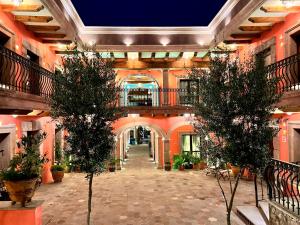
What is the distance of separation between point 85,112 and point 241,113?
413 cm

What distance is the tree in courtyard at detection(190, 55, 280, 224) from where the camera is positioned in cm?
702

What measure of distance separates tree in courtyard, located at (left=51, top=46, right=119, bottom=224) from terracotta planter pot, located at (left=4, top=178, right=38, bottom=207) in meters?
1.24

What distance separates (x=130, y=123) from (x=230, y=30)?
8601mm

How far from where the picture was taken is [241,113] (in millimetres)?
7141

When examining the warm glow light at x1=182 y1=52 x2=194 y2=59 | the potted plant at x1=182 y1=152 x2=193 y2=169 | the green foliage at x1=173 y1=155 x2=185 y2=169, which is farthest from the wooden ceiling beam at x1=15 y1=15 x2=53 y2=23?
the potted plant at x1=182 y1=152 x2=193 y2=169

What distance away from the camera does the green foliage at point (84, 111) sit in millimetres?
7398

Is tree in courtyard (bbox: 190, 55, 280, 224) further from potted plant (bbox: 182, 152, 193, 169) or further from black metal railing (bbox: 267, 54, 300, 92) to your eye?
potted plant (bbox: 182, 152, 193, 169)

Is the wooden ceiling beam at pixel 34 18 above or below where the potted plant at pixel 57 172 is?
above

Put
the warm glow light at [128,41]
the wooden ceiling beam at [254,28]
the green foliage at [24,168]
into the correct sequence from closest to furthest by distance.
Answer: the green foliage at [24,168] < the wooden ceiling beam at [254,28] < the warm glow light at [128,41]

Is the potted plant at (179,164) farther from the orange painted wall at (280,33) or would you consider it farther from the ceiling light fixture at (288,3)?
the ceiling light fixture at (288,3)

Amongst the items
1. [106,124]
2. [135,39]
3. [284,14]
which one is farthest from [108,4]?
[106,124]

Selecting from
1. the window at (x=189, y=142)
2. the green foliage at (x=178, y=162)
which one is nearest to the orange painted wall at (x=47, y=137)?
the green foliage at (x=178, y=162)

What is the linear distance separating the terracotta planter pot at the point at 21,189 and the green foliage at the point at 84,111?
1.14m

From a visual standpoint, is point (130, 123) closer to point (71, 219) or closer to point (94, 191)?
point (94, 191)
